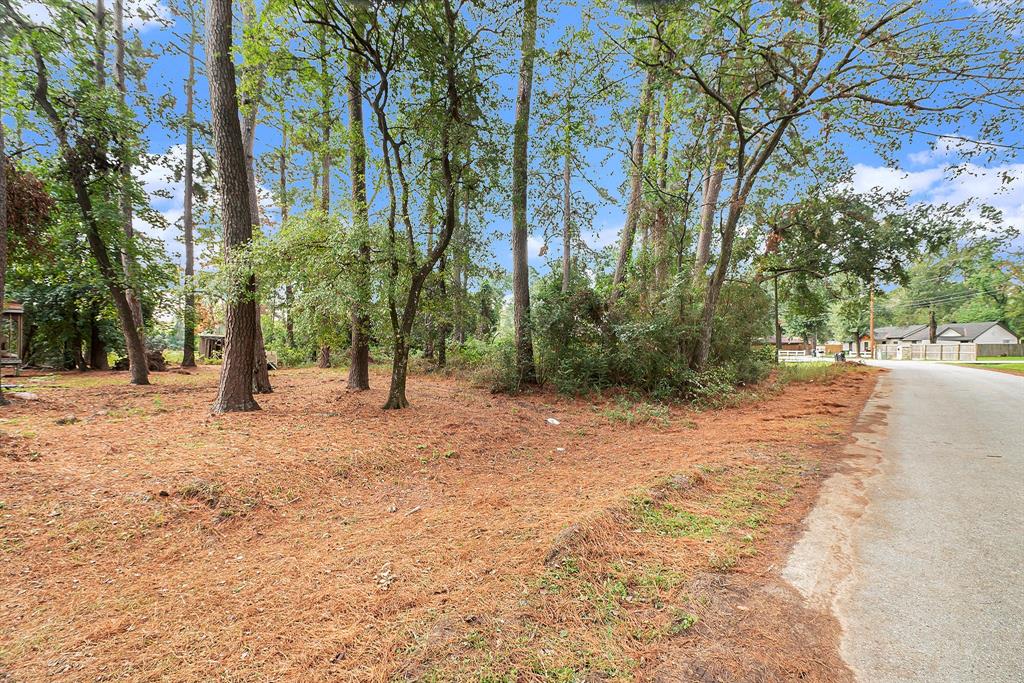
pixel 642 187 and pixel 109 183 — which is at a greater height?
pixel 642 187

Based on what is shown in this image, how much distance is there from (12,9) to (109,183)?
311 cm

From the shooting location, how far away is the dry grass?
5.70ft

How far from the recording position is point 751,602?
2.03 metres

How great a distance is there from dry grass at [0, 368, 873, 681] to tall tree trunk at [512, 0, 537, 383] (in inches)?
151

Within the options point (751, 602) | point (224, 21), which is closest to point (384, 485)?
point (751, 602)

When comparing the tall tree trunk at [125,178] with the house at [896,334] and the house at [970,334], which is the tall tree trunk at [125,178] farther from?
the house at [896,334]

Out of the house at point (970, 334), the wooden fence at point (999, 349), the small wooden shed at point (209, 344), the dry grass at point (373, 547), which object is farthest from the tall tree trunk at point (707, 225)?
the wooden fence at point (999, 349)

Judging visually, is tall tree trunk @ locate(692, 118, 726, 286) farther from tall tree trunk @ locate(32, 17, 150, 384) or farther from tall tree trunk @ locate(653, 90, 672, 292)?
tall tree trunk @ locate(32, 17, 150, 384)

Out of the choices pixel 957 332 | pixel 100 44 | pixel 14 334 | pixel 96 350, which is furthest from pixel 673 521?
pixel 957 332

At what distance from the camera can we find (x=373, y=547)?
273 centimetres

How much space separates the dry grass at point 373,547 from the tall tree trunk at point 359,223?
2240mm

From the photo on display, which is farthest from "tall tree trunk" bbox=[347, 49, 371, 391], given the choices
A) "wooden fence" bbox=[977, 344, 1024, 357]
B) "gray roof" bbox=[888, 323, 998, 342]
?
"gray roof" bbox=[888, 323, 998, 342]

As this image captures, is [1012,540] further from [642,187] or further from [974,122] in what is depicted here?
[642,187]

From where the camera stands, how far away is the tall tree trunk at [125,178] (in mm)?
9211
